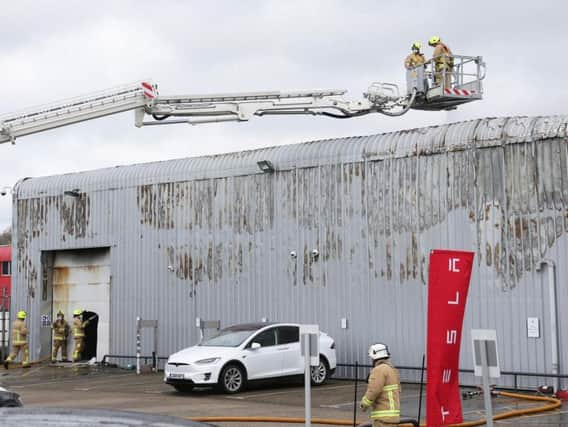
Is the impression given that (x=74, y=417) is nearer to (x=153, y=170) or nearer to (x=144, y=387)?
(x=144, y=387)

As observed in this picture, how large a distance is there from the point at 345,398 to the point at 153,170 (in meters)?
11.8

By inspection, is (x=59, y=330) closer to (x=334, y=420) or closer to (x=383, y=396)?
(x=334, y=420)

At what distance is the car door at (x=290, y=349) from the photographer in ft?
70.0

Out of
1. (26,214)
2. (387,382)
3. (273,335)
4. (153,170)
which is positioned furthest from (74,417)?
(26,214)

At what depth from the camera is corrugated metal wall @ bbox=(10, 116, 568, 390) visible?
20.5 meters

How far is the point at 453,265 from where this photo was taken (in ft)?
37.9

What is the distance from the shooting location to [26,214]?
108 feet

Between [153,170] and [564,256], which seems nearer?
[564,256]

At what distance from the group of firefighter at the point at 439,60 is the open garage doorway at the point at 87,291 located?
11731mm

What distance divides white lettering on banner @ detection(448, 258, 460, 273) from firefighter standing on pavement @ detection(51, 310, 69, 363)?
2148 cm

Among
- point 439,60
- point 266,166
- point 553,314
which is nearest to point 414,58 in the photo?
point 439,60

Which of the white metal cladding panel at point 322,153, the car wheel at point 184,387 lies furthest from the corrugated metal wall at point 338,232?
the car wheel at point 184,387

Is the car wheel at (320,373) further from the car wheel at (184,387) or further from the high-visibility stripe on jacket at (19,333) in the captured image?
the high-visibility stripe on jacket at (19,333)

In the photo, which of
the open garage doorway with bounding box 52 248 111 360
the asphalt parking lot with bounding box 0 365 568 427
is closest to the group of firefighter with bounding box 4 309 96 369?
the open garage doorway with bounding box 52 248 111 360
